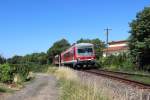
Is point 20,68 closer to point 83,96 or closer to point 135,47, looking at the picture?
point 135,47

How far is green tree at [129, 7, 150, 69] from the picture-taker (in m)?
44.6

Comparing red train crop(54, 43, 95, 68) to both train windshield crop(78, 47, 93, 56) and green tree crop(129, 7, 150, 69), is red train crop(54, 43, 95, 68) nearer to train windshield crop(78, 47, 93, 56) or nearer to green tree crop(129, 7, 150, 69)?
train windshield crop(78, 47, 93, 56)

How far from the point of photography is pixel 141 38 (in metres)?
46.1

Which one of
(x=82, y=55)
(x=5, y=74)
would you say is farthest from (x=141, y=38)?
(x=5, y=74)

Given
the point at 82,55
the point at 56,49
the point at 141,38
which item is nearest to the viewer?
the point at 141,38

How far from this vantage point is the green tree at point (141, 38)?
44562 mm

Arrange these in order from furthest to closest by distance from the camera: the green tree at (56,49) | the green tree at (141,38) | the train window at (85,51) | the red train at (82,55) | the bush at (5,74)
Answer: the green tree at (56,49)
the train window at (85,51)
the red train at (82,55)
the green tree at (141,38)
the bush at (5,74)

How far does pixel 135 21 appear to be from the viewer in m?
48.1

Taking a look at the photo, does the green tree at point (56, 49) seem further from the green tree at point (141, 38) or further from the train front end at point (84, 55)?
the green tree at point (141, 38)

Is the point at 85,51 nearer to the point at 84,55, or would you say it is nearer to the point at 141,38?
the point at 84,55

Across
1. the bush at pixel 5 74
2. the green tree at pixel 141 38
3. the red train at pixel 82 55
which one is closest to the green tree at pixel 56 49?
the red train at pixel 82 55

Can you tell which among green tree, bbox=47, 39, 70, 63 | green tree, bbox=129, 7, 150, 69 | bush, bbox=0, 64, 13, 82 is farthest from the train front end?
green tree, bbox=47, 39, 70, 63

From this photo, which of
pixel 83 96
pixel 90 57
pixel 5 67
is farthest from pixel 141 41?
pixel 83 96

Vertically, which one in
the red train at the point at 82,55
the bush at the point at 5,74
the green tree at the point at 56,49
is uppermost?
the green tree at the point at 56,49
